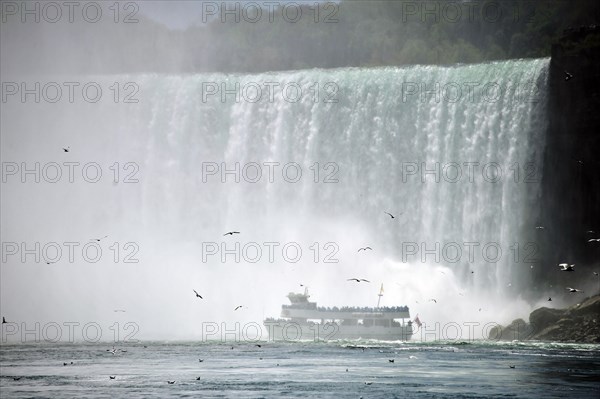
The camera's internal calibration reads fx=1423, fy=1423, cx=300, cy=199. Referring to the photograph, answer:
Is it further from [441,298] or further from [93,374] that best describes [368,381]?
[441,298]

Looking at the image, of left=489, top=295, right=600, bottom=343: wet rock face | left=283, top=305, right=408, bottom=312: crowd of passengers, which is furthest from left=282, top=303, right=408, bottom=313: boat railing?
left=489, top=295, right=600, bottom=343: wet rock face

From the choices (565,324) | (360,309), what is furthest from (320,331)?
(565,324)

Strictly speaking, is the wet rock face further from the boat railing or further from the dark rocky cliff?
the boat railing

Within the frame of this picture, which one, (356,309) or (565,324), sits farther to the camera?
(356,309)

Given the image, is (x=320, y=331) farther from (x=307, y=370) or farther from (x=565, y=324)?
(x=307, y=370)

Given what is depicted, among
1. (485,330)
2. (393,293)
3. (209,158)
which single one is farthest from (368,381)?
(209,158)

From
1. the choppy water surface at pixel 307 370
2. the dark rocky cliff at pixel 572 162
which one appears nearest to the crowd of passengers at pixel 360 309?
the choppy water surface at pixel 307 370

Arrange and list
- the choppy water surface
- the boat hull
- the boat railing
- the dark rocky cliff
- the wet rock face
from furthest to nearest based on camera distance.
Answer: the boat hull → the boat railing → the dark rocky cliff → the wet rock face → the choppy water surface

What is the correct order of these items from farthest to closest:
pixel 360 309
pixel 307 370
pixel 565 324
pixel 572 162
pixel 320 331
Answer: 1. pixel 320 331
2. pixel 360 309
3. pixel 572 162
4. pixel 565 324
5. pixel 307 370
